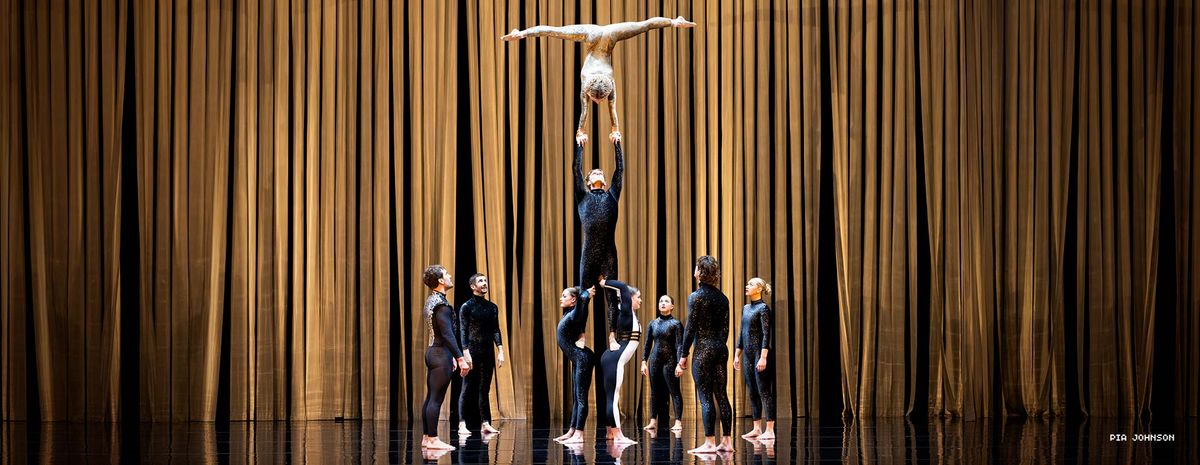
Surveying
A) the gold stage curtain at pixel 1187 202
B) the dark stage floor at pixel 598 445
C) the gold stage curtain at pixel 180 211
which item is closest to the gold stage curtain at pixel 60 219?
the gold stage curtain at pixel 180 211

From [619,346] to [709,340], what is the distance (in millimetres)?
866

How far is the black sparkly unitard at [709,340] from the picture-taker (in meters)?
6.12

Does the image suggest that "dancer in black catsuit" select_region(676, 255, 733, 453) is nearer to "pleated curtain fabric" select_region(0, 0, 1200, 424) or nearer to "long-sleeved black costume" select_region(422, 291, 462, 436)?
"long-sleeved black costume" select_region(422, 291, 462, 436)

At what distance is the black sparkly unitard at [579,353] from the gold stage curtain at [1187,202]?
5476mm

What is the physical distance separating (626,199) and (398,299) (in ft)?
6.29

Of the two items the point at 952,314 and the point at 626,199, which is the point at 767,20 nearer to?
the point at 626,199

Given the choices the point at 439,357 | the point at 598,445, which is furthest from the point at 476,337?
the point at 439,357

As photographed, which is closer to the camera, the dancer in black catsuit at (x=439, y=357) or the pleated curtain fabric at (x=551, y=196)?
the dancer in black catsuit at (x=439, y=357)

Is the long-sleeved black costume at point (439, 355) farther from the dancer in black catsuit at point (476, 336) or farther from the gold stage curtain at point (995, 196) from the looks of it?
the gold stage curtain at point (995, 196)

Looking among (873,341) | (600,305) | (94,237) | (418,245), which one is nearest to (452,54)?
(418,245)

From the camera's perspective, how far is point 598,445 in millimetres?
6914

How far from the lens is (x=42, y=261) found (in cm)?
975

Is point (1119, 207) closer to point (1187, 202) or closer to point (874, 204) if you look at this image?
point (1187, 202)

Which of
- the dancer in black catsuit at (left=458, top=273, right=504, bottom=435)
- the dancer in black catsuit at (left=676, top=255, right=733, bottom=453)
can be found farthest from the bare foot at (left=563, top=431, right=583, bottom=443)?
the dancer in black catsuit at (left=458, top=273, right=504, bottom=435)
